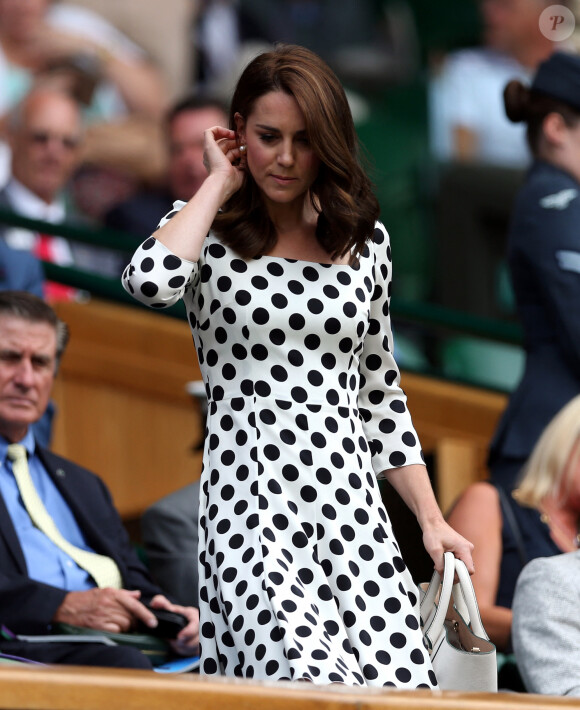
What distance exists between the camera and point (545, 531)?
438 cm

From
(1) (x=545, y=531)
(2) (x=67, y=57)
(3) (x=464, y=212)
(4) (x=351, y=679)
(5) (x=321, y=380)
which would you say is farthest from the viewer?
(3) (x=464, y=212)

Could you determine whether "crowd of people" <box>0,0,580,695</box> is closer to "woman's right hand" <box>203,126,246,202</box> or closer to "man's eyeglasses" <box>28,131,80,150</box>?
"woman's right hand" <box>203,126,246,202</box>

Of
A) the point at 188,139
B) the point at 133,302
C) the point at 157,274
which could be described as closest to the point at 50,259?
the point at 133,302

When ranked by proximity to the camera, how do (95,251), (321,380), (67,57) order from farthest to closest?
(67,57)
(95,251)
(321,380)

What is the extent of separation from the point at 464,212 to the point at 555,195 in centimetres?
384

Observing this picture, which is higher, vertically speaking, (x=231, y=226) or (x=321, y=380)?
(x=231, y=226)

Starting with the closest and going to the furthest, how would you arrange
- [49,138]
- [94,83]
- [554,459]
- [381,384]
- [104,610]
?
1. [381,384]
2. [104,610]
3. [554,459]
4. [49,138]
5. [94,83]

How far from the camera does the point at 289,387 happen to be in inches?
116

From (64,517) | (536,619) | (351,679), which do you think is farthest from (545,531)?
(351,679)

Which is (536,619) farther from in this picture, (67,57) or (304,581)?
(67,57)

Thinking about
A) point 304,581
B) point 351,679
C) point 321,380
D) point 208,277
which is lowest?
point 351,679

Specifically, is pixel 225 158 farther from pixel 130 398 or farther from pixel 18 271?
pixel 130 398

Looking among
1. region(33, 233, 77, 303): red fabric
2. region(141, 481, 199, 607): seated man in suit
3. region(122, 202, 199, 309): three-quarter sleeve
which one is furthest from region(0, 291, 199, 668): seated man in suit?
region(33, 233, 77, 303): red fabric

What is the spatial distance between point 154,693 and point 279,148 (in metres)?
1.07
